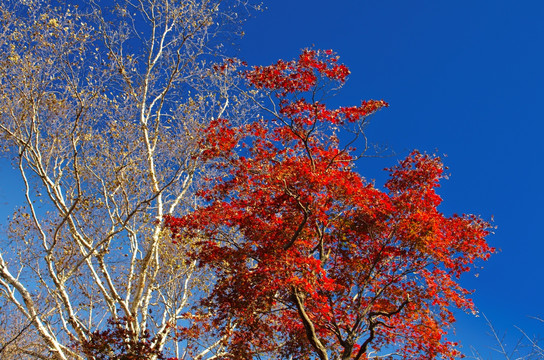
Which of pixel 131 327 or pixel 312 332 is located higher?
pixel 131 327

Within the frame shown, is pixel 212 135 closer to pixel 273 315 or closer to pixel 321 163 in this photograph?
pixel 321 163

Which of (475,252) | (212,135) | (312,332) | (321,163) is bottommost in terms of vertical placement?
(312,332)

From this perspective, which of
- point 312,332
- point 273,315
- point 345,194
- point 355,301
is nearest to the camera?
point 312,332

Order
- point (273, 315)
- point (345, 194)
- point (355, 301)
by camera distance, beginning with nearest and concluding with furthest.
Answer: point (345, 194) < point (355, 301) < point (273, 315)

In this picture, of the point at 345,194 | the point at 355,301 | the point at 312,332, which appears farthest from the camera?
the point at 355,301

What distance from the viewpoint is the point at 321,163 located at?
952cm

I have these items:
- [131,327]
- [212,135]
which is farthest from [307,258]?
[131,327]

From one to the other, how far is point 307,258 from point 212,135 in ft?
13.0

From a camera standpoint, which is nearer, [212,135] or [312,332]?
[312,332]

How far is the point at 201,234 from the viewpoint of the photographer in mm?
9969

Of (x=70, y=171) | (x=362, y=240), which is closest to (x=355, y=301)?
(x=362, y=240)

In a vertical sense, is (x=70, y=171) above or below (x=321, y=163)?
above

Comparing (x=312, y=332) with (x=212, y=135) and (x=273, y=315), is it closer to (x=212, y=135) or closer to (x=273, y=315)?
(x=273, y=315)

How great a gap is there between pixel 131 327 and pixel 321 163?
637cm
